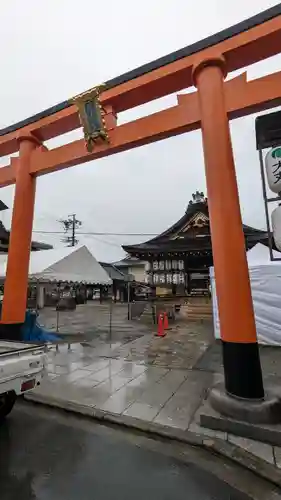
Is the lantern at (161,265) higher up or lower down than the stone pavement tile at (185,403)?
higher up

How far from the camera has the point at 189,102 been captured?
16.7 ft

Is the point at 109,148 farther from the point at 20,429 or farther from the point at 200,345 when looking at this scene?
the point at 200,345

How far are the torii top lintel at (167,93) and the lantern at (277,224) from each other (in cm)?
185

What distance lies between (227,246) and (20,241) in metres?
5.06

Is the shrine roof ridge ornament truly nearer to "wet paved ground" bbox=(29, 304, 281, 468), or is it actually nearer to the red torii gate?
the red torii gate

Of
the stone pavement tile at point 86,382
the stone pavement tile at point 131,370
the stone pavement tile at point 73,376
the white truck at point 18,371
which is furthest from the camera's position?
the stone pavement tile at point 131,370

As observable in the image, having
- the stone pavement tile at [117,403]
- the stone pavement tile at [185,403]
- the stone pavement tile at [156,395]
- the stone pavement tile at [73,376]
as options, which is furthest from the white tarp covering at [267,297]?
the stone pavement tile at [73,376]

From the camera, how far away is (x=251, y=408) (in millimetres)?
3537

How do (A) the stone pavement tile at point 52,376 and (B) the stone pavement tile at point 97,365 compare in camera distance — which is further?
(B) the stone pavement tile at point 97,365

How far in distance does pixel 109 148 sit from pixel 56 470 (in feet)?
18.4

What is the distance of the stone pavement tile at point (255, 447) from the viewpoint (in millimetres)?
2975

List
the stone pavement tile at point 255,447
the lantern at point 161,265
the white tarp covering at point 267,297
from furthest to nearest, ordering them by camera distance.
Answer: the lantern at point 161,265, the white tarp covering at point 267,297, the stone pavement tile at point 255,447

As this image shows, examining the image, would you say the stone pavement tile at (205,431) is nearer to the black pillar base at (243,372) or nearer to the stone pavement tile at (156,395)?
the black pillar base at (243,372)

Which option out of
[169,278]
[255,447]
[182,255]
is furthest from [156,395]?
[169,278]
